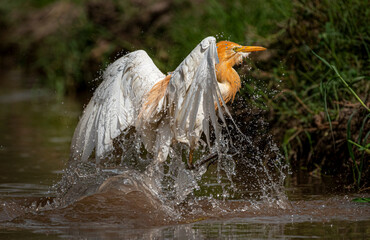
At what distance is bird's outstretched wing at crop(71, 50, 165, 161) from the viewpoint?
5.52m

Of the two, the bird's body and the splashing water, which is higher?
the bird's body

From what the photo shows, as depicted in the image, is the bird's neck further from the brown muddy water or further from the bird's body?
the brown muddy water

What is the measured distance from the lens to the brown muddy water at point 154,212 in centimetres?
427

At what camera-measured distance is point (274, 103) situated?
7203 mm

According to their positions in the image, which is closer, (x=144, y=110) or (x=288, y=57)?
(x=144, y=110)

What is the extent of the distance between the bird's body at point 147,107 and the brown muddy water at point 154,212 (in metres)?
0.36

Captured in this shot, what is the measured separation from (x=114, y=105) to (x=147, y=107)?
32cm

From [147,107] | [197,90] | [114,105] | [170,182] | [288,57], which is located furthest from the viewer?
[288,57]

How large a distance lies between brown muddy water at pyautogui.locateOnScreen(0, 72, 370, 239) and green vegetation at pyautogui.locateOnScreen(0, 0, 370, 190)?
46 cm

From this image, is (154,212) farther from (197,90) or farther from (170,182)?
(170,182)

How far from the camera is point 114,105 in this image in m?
5.59

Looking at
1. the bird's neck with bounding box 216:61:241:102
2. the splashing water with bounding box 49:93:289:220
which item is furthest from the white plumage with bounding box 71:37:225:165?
the bird's neck with bounding box 216:61:241:102

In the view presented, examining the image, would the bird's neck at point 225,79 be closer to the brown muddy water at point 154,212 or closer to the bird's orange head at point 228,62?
the bird's orange head at point 228,62

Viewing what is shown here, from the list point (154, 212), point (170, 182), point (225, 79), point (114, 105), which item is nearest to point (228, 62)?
point (225, 79)
